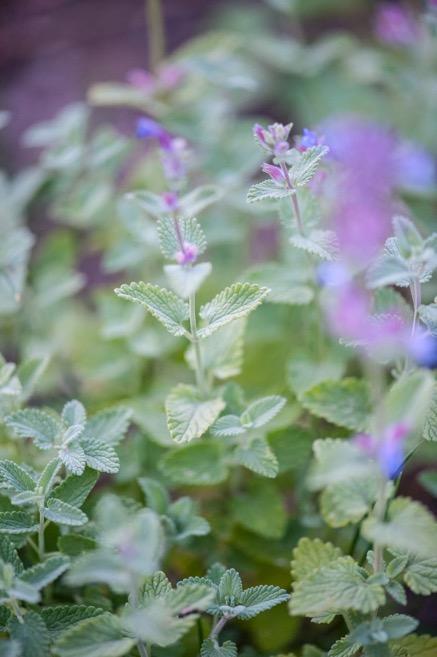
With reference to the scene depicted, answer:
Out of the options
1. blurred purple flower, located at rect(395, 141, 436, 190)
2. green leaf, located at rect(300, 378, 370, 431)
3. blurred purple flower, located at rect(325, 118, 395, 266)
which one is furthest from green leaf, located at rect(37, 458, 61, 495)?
blurred purple flower, located at rect(395, 141, 436, 190)

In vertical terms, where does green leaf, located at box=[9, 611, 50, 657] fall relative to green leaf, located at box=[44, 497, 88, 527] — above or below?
below

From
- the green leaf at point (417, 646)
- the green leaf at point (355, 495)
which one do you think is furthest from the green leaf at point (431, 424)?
the green leaf at point (417, 646)

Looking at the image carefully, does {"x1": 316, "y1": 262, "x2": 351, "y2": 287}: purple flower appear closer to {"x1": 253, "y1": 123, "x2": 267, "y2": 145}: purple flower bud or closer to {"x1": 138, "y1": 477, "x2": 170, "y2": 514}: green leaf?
{"x1": 253, "y1": 123, "x2": 267, "y2": 145}: purple flower bud

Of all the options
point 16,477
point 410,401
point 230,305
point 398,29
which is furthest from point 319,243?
point 398,29

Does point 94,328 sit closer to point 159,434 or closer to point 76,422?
point 159,434

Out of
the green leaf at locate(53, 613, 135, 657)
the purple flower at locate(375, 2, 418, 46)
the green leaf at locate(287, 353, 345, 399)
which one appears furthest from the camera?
the purple flower at locate(375, 2, 418, 46)
